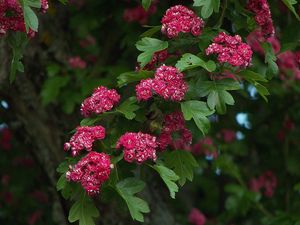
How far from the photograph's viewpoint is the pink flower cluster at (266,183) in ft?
21.1

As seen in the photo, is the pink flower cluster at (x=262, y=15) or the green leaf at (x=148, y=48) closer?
the green leaf at (x=148, y=48)

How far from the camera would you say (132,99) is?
11.2 feet

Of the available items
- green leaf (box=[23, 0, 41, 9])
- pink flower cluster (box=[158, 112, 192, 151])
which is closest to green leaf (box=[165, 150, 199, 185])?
pink flower cluster (box=[158, 112, 192, 151])

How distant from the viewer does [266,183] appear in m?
6.48

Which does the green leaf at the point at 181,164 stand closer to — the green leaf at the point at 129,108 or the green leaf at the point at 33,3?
the green leaf at the point at 129,108

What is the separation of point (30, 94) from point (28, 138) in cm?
30

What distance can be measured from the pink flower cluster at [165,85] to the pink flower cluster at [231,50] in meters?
0.19

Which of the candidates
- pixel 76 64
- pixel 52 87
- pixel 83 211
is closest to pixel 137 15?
pixel 76 64

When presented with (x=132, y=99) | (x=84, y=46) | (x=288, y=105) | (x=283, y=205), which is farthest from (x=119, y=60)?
(x=132, y=99)

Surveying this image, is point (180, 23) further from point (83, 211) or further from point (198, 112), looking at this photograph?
point (83, 211)

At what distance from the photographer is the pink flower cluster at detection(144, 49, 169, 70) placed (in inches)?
140

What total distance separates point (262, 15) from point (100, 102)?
0.88 metres

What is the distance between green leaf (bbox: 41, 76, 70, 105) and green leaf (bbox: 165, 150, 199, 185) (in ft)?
4.91

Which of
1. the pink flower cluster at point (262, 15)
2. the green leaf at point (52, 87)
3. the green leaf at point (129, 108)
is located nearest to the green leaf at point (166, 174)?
the green leaf at point (129, 108)
